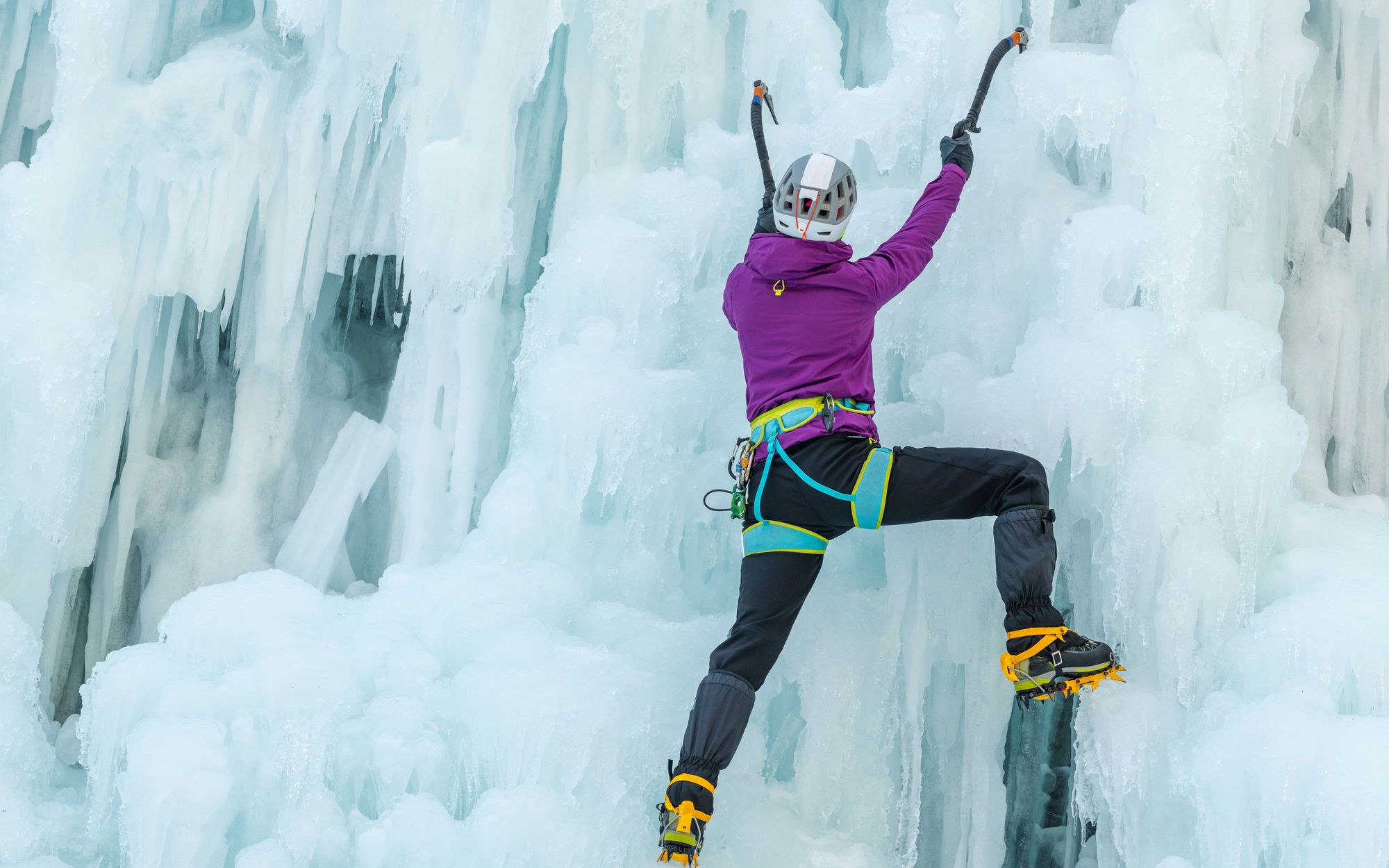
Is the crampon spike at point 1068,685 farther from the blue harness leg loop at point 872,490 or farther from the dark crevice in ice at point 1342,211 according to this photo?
the dark crevice in ice at point 1342,211

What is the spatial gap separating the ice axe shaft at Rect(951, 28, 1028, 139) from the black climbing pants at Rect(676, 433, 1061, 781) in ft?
4.21

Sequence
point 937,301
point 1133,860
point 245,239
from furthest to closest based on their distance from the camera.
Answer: point 245,239, point 937,301, point 1133,860

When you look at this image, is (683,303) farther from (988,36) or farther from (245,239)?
(245,239)

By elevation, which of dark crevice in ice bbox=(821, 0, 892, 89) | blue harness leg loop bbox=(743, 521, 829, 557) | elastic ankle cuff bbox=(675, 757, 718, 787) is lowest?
elastic ankle cuff bbox=(675, 757, 718, 787)

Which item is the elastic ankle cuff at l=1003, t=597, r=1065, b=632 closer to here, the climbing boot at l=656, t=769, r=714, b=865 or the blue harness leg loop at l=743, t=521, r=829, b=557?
the blue harness leg loop at l=743, t=521, r=829, b=557

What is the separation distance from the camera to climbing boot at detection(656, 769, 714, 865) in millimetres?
3527

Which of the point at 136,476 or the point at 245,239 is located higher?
the point at 245,239

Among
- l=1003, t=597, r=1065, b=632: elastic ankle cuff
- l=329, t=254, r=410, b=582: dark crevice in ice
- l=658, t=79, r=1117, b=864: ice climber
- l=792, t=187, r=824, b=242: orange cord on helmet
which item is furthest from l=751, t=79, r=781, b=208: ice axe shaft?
l=329, t=254, r=410, b=582: dark crevice in ice

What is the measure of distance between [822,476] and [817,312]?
544 mm

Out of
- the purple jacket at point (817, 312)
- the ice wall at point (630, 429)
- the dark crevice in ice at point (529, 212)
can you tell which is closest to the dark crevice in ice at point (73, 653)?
the ice wall at point (630, 429)

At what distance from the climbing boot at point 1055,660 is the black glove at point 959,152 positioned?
1.65 metres

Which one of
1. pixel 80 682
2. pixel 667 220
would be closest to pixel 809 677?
pixel 667 220

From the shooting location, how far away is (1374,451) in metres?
5.23

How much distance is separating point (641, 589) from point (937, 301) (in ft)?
5.15
